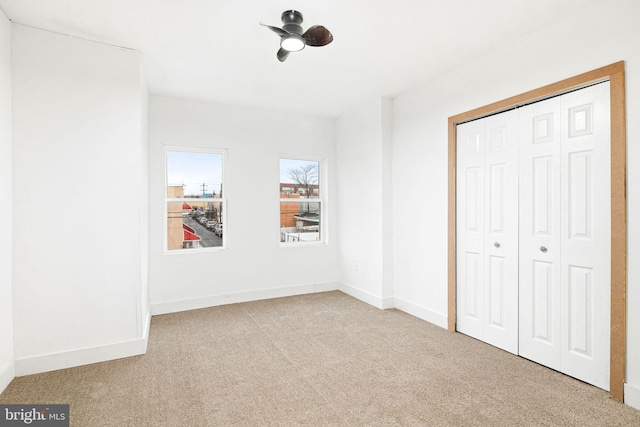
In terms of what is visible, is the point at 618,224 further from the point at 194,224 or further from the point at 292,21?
the point at 194,224

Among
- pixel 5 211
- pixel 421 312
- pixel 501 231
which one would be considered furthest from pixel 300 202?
pixel 5 211

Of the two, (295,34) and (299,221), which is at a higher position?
(295,34)

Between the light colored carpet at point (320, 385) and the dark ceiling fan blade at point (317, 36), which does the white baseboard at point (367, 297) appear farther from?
the dark ceiling fan blade at point (317, 36)

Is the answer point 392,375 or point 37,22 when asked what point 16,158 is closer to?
point 37,22

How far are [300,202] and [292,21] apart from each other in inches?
121

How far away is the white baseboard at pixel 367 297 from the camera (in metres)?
4.34

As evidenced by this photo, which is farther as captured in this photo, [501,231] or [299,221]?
[299,221]

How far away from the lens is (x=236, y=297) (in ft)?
15.2

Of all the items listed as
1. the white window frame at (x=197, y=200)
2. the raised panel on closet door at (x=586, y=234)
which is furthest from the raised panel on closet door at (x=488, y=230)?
the white window frame at (x=197, y=200)

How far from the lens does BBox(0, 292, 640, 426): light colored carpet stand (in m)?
2.10

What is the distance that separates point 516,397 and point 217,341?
255cm

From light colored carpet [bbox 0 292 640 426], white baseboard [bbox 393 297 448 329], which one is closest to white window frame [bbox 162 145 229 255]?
light colored carpet [bbox 0 292 640 426]

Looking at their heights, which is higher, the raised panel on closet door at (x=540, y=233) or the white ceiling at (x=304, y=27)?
the white ceiling at (x=304, y=27)

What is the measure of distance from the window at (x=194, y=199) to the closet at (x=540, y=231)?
10.1 feet
